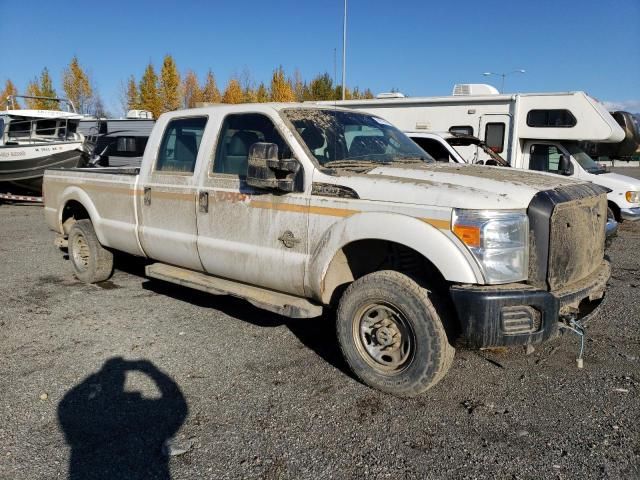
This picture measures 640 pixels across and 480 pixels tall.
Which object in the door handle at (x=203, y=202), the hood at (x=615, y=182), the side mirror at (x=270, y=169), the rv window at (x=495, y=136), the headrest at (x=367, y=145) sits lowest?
the door handle at (x=203, y=202)

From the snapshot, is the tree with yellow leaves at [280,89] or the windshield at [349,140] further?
the tree with yellow leaves at [280,89]

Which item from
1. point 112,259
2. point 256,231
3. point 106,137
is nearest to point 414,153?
point 256,231

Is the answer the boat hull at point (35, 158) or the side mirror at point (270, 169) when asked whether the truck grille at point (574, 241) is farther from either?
the boat hull at point (35, 158)

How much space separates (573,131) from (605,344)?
742 centimetres

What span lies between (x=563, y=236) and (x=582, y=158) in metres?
8.86

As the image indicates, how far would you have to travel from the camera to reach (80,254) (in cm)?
671

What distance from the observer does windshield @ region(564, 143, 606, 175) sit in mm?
11055

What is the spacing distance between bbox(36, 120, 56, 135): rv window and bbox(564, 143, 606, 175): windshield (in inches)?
572

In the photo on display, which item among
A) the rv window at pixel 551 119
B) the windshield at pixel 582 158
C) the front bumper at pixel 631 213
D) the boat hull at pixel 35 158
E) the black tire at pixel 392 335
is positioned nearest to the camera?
the black tire at pixel 392 335

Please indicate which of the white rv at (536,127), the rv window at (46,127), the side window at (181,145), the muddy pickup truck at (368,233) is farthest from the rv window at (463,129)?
the rv window at (46,127)

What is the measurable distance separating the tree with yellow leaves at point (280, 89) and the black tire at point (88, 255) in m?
42.9

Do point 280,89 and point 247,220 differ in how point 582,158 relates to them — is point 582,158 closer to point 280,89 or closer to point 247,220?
point 247,220

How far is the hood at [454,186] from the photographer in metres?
3.31

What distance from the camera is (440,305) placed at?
3527 mm
